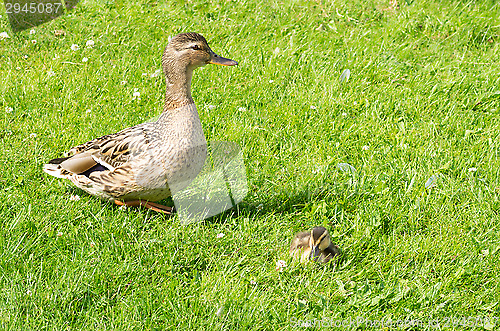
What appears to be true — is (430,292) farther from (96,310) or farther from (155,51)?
(155,51)

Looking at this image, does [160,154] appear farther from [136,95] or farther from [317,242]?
[136,95]

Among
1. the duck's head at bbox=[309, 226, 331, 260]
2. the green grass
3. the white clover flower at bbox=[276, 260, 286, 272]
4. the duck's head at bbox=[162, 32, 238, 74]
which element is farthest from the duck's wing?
the duck's head at bbox=[309, 226, 331, 260]

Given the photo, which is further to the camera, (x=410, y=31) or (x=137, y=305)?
(x=410, y=31)

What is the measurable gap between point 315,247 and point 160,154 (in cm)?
146

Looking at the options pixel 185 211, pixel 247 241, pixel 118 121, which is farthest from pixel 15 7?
pixel 247 241

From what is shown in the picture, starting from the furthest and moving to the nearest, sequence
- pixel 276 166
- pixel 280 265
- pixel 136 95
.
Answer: pixel 136 95 < pixel 276 166 < pixel 280 265

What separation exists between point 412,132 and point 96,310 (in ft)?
12.3

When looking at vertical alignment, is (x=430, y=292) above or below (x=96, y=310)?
below

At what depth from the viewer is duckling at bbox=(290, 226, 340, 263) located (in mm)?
3727

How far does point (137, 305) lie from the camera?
3459mm

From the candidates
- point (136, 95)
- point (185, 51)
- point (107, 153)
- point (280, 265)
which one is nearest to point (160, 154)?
point (107, 153)

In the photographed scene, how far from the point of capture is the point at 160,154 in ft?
13.0

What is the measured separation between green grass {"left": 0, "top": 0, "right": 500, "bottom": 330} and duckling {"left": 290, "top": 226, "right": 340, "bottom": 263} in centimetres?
14

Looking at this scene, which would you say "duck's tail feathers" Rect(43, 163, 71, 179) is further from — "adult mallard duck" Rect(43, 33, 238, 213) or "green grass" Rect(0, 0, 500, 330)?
"green grass" Rect(0, 0, 500, 330)
